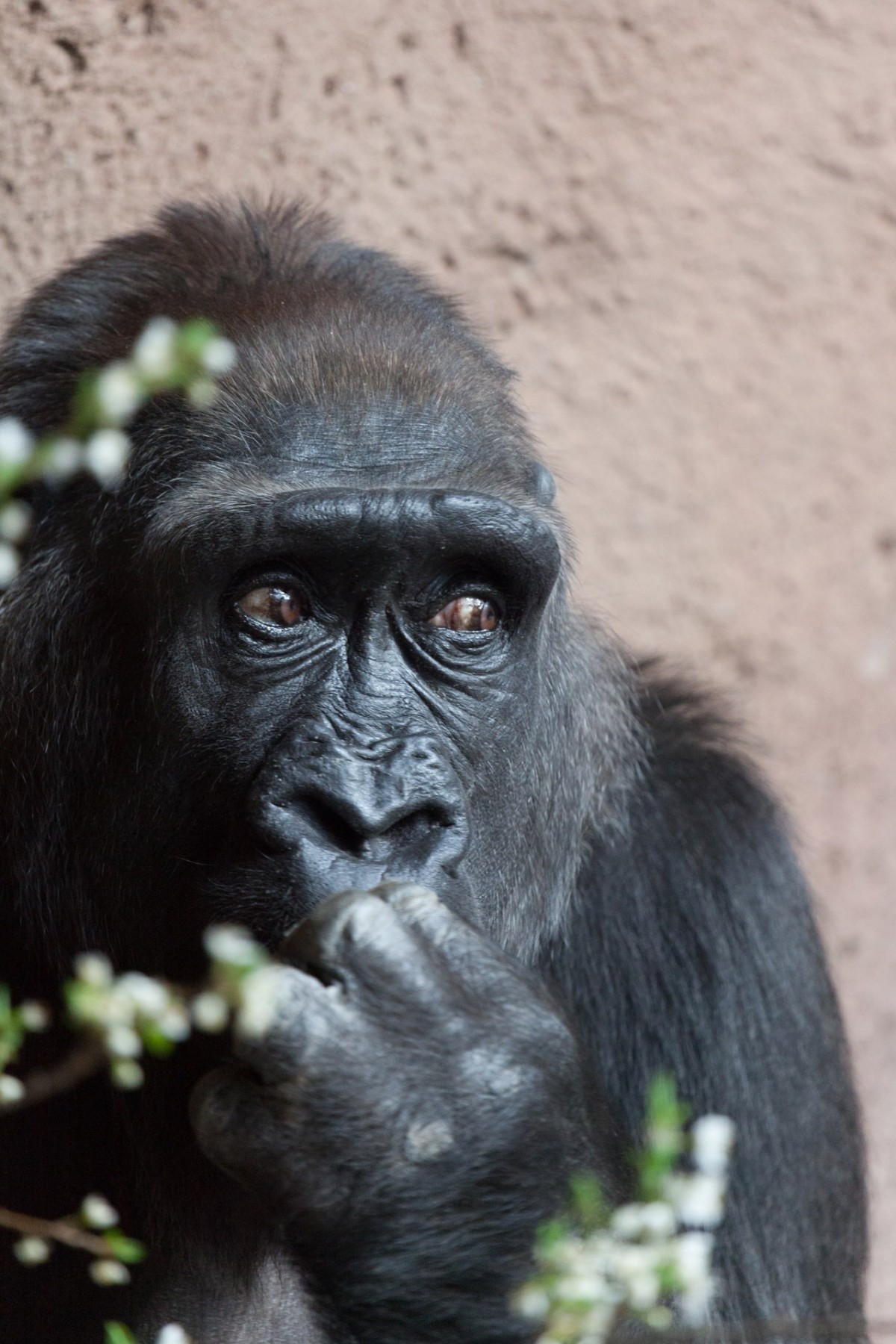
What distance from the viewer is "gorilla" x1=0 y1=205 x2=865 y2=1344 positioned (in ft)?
9.16

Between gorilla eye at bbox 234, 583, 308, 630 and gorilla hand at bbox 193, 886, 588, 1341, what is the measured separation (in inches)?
30.4

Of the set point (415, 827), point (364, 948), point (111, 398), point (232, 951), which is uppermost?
point (111, 398)

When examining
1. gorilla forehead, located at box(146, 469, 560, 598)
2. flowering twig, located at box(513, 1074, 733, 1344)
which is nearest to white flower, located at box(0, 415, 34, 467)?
flowering twig, located at box(513, 1074, 733, 1344)

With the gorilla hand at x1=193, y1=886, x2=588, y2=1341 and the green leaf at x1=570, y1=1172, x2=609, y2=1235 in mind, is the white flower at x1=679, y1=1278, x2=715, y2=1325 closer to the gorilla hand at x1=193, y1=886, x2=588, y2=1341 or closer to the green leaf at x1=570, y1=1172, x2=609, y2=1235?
the green leaf at x1=570, y1=1172, x2=609, y2=1235

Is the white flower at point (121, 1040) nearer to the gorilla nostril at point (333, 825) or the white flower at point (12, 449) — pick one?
the white flower at point (12, 449)

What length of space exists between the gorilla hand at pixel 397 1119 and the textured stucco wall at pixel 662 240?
113 inches

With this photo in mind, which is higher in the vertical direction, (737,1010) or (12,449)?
(12,449)

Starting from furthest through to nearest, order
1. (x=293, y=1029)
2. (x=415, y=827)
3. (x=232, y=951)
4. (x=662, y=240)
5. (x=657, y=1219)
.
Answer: (x=662, y=240) < (x=415, y=827) < (x=293, y=1029) < (x=657, y=1219) < (x=232, y=951)

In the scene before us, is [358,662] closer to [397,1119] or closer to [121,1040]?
[397,1119]

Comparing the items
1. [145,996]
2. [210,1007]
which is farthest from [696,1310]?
[145,996]

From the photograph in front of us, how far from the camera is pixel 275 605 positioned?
137 inches

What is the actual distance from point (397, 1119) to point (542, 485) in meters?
1.70

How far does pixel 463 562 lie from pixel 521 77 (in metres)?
2.66

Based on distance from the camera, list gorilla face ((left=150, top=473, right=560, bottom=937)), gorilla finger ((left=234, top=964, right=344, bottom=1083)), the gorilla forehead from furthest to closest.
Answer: the gorilla forehead → gorilla face ((left=150, top=473, right=560, bottom=937)) → gorilla finger ((left=234, top=964, right=344, bottom=1083))
